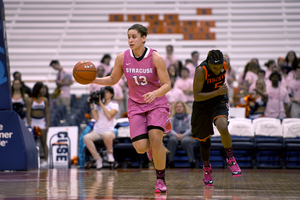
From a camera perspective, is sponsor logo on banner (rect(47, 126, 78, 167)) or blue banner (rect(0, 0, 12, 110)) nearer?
blue banner (rect(0, 0, 12, 110))

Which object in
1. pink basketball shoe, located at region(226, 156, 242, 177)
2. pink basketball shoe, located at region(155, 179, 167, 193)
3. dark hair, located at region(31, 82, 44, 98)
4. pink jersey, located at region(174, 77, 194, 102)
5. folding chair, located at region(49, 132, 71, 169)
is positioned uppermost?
pink jersey, located at region(174, 77, 194, 102)

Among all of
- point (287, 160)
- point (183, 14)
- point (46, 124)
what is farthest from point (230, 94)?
point (183, 14)

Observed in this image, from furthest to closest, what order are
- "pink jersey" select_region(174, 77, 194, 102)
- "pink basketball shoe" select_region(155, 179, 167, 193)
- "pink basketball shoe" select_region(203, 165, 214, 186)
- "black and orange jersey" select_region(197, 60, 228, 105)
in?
"pink jersey" select_region(174, 77, 194, 102)
"pink basketball shoe" select_region(203, 165, 214, 186)
"black and orange jersey" select_region(197, 60, 228, 105)
"pink basketball shoe" select_region(155, 179, 167, 193)

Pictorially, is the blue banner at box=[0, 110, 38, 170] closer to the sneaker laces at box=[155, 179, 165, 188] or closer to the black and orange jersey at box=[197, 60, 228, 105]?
the sneaker laces at box=[155, 179, 165, 188]

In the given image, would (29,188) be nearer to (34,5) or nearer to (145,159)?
(145,159)

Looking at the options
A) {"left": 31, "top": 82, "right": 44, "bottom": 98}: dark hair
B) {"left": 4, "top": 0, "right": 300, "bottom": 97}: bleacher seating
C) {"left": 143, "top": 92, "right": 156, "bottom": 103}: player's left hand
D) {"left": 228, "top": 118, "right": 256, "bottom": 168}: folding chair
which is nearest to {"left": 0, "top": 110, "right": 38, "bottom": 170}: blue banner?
{"left": 31, "top": 82, "right": 44, "bottom": 98}: dark hair

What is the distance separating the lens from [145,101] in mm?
4254

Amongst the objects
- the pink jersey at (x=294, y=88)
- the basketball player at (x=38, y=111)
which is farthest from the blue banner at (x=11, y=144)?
A: the pink jersey at (x=294, y=88)

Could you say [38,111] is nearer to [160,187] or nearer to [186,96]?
[186,96]

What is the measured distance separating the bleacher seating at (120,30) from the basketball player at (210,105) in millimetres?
10092

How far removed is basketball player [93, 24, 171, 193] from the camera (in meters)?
4.21

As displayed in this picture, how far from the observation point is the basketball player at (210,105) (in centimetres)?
458

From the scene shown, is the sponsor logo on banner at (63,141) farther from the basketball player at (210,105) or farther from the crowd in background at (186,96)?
the basketball player at (210,105)

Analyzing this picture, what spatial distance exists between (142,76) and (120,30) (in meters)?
11.9
